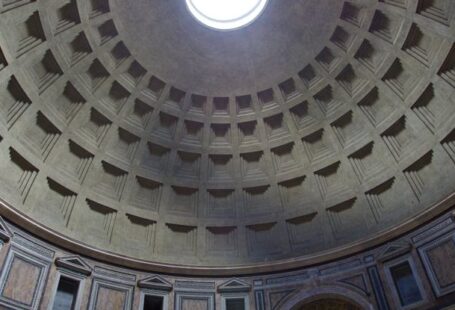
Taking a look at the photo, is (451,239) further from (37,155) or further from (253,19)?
(37,155)

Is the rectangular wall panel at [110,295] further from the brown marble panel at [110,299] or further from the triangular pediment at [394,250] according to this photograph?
the triangular pediment at [394,250]

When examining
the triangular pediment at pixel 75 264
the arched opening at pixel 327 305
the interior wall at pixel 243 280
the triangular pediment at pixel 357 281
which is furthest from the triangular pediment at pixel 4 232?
the triangular pediment at pixel 357 281

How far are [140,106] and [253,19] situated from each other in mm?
7531

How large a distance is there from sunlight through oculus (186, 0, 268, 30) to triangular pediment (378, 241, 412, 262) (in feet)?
42.7

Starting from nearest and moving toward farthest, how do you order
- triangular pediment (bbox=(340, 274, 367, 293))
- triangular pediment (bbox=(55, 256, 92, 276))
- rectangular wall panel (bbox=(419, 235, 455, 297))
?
rectangular wall panel (bbox=(419, 235, 455, 297))
triangular pediment (bbox=(55, 256, 92, 276))
triangular pediment (bbox=(340, 274, 367, 293))

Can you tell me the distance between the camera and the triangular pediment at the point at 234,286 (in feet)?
67.3

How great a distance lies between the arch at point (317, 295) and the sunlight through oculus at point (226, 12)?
13.7m

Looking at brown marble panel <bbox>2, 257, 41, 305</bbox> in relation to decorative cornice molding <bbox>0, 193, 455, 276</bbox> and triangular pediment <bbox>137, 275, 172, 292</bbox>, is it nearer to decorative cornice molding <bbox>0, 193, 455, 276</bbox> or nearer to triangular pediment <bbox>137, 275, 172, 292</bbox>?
decorative cornice molding <bbox>0, 193, 455, 276</bbox>

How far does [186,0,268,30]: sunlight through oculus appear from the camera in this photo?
22.9 metres

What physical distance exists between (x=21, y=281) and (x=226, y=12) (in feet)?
55.7

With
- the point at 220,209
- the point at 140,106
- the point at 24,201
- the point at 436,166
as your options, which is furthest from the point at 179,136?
the point at 436,166

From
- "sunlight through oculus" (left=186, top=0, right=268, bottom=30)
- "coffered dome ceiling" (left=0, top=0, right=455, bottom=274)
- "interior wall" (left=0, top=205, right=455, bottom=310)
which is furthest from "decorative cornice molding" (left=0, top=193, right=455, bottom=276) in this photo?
"sunlight through oculus" (left=186, top=0, right=268, bottom=30)

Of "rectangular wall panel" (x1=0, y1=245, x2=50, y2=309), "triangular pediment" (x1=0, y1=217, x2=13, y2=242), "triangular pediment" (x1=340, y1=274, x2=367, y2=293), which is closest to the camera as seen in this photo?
"rectangular wall panel" (x1=0, y1=245, x2=50, y2=309)

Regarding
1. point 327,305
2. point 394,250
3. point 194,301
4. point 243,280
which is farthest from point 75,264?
point 394,250
